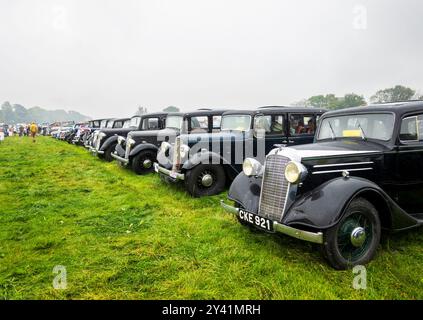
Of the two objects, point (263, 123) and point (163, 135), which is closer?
point (263, 123)

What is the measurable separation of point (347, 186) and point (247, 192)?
135 centimetres

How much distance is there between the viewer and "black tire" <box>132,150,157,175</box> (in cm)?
923

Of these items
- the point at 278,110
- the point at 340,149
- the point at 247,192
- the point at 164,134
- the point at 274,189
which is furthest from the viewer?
the point at 164,134

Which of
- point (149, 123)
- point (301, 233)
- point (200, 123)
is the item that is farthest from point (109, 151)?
point (301, 233)

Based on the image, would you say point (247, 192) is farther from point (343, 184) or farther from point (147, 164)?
point (147, 164)

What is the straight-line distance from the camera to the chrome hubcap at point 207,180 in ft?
21.2

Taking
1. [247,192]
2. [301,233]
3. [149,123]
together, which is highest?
[149,123]

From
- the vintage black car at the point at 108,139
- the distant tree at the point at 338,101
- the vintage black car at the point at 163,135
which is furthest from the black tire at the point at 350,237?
the distant tree at the point at 338,101

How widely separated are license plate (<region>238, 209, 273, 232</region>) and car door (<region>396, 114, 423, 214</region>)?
6.57ft

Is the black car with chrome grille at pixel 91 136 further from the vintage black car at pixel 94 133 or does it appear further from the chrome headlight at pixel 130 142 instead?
the chrome headlight at pixel 130 142

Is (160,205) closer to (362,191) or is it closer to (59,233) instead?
(59,233)

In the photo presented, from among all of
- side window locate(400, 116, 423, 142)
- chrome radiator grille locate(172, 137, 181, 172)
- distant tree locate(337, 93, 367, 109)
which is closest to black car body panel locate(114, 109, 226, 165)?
chrome radiator grille locate(172, 137, 181, 172)

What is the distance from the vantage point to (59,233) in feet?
14.9

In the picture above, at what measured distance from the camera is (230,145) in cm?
700
